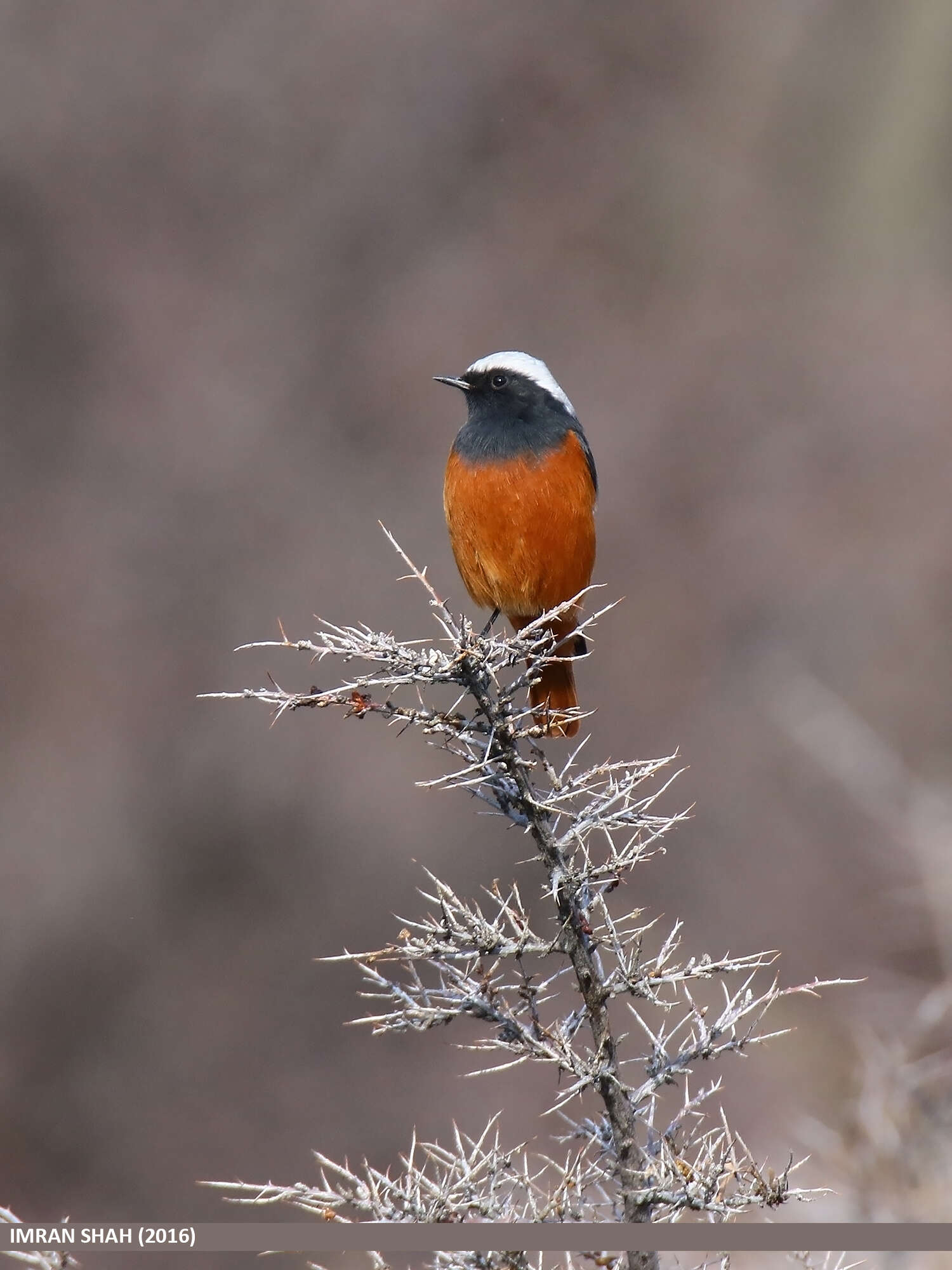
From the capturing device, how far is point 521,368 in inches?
210

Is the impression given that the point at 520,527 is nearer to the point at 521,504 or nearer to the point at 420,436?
the point at 521,504

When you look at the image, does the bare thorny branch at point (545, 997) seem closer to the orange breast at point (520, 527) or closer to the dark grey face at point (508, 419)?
the orange breast at point (520, 527)

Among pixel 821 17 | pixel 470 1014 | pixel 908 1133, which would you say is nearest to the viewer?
pixel 470 1014

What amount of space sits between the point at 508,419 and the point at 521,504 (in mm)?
427

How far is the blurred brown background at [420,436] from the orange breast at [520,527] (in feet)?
17.3

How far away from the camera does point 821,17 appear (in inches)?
576

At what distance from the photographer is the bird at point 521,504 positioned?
16.3 feet

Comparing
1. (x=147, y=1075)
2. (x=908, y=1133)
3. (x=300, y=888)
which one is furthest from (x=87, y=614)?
(x=908, y=1133)

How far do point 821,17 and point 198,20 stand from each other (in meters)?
7.09

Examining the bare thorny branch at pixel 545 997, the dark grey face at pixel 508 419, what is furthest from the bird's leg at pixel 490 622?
the bare thorny branch at pixel 545 997

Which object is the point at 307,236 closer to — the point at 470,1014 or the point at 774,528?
the point at 774,528

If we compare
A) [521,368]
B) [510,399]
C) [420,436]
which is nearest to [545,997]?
[510,399]

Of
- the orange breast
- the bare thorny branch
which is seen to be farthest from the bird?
the bare thorny branch

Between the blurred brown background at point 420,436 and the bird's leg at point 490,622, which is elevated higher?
the blurred brown background at point 420,436
